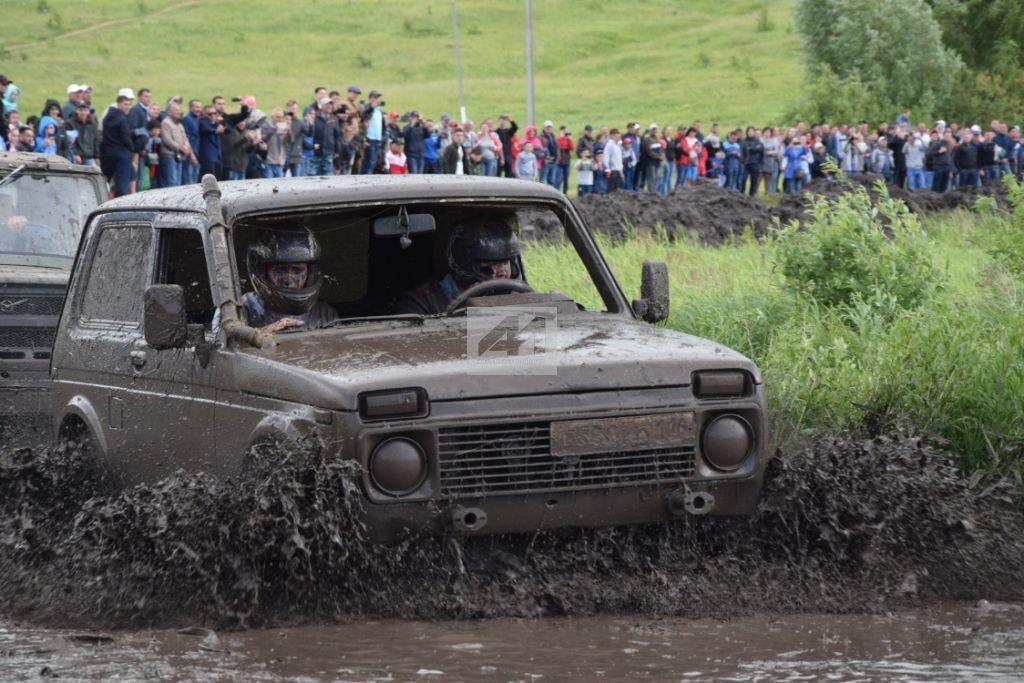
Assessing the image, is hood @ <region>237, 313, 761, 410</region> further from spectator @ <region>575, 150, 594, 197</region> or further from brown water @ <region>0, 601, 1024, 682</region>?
spectator @ <region>575, 150, 594, 197</region>

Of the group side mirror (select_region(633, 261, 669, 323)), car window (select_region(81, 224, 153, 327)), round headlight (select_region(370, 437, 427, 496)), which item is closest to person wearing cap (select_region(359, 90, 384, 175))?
car window (select_region(81, 224, 153, 327))

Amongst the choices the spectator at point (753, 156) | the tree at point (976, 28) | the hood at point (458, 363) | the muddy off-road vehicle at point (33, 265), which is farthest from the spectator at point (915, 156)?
the hood at point (458, 363)

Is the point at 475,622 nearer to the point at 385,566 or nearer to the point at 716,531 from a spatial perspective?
the point at 385,566

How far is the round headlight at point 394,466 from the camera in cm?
564

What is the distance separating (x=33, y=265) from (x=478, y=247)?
5113 mm

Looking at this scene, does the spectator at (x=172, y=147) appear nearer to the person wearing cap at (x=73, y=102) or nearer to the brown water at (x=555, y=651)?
the person wearing cap at (x=73, y=102)

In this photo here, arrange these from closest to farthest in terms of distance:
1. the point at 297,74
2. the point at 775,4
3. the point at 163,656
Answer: the point at 163,656
the point at 297,74
the point at 775,4

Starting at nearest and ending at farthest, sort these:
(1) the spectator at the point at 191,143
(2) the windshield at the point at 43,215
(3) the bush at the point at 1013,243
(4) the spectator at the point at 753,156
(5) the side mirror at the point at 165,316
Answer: (5) the side mirror at the point at 165,316
(2) the windshield at the point at 43,215
(3) the bush at the point at 1013,243
(1) the spectator at the point at 191,143
(4) the spectator at the point at 753,156

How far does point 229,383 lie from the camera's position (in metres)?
6.25

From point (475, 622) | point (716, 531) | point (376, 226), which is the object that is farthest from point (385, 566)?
point (376, 226)

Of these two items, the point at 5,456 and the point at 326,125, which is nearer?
the point at 5,456

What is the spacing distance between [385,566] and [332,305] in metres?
1.83

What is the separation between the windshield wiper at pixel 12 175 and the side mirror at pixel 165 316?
578 centimetres

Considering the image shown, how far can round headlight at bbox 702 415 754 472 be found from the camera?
603 cm
